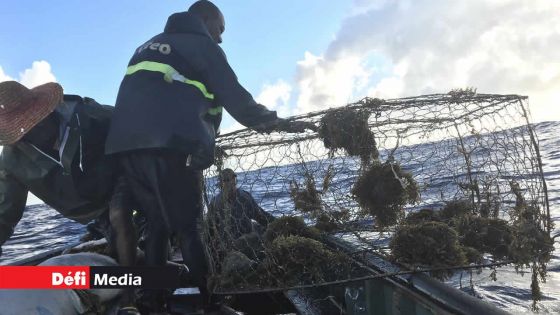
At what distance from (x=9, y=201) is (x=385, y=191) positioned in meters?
3.43

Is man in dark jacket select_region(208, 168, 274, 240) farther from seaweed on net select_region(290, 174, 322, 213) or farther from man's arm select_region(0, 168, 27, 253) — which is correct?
man's arm select_region(0, 168, 27, 253)

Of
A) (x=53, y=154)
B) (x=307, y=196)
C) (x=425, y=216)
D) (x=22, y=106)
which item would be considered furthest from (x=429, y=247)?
(x=22, y=106)

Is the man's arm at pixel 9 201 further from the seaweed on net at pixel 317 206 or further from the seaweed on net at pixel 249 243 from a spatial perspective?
the seaweed on net at pixel 317 206

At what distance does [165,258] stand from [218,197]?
1.10 meters

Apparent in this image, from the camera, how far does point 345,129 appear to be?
3684 millimetres

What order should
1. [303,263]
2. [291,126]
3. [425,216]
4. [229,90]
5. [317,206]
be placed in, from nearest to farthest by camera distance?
[229,90] < [291,126] < [303,263] < [425,216] < [317,206]

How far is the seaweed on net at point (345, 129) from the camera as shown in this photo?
3.65 m

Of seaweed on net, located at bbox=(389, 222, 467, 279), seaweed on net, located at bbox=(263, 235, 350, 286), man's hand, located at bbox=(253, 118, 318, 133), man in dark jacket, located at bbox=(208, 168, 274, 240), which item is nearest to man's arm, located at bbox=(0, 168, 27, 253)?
man in dark jacket, located at bbox=(208, 168, 274, 240)

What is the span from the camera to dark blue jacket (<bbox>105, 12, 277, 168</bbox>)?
337 centimetres

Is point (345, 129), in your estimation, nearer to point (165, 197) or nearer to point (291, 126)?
point (291, 126)

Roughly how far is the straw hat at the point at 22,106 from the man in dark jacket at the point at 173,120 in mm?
504

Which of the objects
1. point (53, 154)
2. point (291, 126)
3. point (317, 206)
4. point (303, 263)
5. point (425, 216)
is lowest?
point (303, 263)

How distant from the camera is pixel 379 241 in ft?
18.4

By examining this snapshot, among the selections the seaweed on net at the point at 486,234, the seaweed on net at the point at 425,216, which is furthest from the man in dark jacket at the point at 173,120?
the seaweed on net at the point at 486,234
